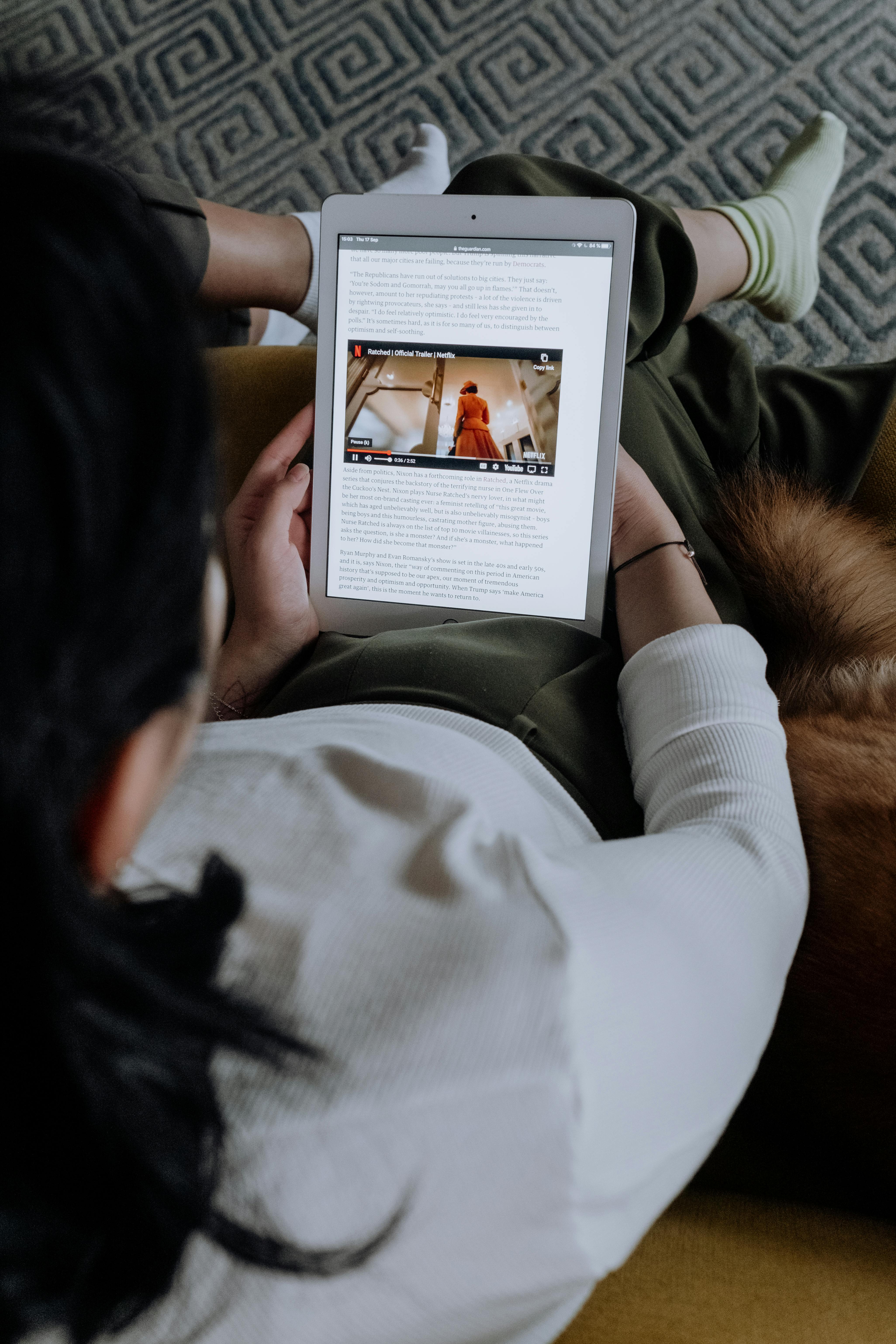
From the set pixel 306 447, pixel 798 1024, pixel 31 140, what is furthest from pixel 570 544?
pixel 31 140

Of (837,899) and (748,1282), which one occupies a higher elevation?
(837,899)

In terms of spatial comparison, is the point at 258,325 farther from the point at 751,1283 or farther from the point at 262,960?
the point at 751,1283

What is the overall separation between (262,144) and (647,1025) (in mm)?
1383

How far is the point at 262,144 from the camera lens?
1304mm

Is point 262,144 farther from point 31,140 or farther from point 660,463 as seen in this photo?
point 31,140

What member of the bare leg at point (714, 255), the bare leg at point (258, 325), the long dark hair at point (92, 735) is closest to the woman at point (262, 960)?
the long dark hair at point (92, 735)

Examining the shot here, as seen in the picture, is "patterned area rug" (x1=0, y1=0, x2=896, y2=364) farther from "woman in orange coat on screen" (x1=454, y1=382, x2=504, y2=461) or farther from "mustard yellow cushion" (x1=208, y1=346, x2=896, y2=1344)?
"mustard yellow cushion" (x1=208, y1=346, x2=896, y2=1344)

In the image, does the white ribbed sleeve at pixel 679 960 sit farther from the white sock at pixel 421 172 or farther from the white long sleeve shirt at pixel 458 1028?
the white sock at pixel 421 172

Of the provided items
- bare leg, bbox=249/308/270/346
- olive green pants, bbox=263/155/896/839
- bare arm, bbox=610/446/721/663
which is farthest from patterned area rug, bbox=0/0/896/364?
bare arm, bbox=610/446/721/663

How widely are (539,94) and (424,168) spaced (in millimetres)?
231

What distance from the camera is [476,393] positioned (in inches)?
25.3

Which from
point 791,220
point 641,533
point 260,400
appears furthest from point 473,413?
point 791,220

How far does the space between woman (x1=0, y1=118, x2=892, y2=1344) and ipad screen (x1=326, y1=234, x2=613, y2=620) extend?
9.9 inches

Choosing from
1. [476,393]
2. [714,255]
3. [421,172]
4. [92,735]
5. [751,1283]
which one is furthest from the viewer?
[421,172]
